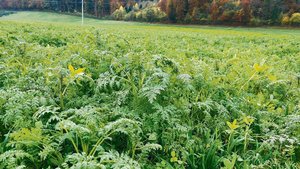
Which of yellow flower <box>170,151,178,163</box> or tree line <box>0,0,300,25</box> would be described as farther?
tree line <box>0,0,300,25</box>

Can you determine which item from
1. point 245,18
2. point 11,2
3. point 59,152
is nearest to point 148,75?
point 59,152

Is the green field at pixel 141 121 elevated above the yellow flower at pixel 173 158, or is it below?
above

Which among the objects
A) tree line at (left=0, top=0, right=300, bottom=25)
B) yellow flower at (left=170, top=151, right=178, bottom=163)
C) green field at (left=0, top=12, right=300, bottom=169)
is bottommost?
yellow flower at (left=170, top=151, right=178, bottom=163)

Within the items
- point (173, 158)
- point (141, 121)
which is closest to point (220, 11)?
point (141, 121)

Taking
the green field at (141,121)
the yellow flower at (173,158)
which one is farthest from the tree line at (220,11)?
the yellow flower at (173,158)

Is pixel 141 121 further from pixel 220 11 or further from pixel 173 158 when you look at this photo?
pixel 220 11

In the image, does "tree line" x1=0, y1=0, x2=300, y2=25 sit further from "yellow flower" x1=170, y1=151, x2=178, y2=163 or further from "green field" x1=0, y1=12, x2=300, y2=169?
"yellow flower" x1=170, y1=151, x2=178, y2=163

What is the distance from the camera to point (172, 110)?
9.25ft

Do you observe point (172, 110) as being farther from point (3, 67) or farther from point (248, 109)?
point (3, 67)

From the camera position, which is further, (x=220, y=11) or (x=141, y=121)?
(x=220, y=11)

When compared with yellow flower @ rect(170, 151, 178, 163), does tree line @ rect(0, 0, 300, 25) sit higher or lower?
higher

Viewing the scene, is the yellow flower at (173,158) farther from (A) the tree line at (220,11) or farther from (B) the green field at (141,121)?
(A) the tree line at (220,11)

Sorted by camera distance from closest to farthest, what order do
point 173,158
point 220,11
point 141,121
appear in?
point 173,158, point 141,121, point 220,11

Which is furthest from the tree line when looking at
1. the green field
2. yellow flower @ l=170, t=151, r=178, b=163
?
yellow flower @ l=170, t=151, r=178, b=163
